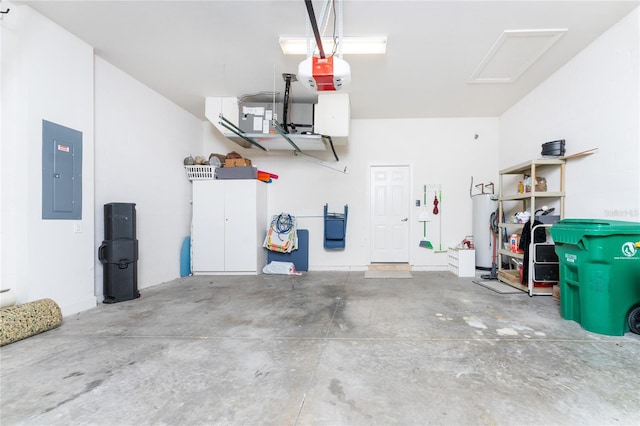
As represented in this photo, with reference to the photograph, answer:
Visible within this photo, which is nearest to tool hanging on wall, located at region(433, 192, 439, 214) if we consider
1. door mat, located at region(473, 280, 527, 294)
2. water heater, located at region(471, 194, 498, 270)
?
water heater, located at region(471, 194, 498, 270)

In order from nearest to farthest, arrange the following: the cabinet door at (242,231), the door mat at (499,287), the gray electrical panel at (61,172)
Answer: the gray electrical panel at (61,172), the door mat at (499,287), the cabinet door at (242,231)

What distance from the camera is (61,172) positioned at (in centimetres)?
289

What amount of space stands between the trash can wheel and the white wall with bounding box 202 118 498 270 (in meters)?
3.12

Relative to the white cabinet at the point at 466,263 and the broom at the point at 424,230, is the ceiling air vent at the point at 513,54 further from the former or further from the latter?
the white cabinet at the point at 466,263

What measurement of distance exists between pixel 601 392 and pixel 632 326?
133cm

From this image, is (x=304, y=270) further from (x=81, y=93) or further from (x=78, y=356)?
(x=81, y=93)

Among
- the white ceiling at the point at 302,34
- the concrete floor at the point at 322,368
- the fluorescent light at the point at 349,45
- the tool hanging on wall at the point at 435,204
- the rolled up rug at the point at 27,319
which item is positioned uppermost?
the white ceiling at the point at 302,34

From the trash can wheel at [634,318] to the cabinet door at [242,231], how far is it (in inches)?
187

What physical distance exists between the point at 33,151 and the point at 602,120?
6075 millimetres

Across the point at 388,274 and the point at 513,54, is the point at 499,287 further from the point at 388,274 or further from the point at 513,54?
the point at 513,54

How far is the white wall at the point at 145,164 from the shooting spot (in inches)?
141

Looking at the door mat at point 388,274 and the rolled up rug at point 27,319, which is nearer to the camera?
the rolled up rug at point 27,319

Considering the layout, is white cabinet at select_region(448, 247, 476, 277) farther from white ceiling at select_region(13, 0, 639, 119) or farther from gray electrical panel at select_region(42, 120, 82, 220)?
gray electrical panel at select_region(42, 120, 82, 220)

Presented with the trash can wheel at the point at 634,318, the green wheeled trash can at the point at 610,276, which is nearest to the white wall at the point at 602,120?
the green wheeled trash can at the point at 610,276
